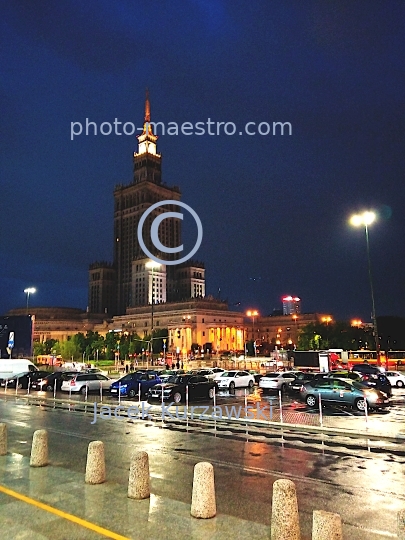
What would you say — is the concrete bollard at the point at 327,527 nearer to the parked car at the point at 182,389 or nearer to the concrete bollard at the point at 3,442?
the concrete bollard at the point at 3,442

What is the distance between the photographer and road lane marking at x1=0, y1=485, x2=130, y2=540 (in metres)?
6.45

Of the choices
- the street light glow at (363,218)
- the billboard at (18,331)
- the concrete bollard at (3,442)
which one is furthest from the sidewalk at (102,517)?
the billboard at (18,331)

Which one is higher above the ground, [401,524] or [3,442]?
[3,442]

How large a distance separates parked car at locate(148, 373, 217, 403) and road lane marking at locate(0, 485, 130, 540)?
1679cm

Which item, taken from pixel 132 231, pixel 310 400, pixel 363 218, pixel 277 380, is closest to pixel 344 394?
pixel 310 400

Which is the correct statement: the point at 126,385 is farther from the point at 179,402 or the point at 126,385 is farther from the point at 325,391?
the point at 325,391

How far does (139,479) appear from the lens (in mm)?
7852

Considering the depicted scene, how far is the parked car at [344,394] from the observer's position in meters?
20.8

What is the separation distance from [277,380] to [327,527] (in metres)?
27.9

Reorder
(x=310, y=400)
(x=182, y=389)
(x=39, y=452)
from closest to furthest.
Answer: (x=39, y=452)
(x=310, y=400)
(x=182, y=389)

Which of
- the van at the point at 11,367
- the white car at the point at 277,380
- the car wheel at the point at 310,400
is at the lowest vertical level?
the car wheel at the point at 310,400

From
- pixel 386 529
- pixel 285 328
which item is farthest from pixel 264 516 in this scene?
pixel 285 328

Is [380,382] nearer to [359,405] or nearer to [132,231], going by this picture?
[359,405]

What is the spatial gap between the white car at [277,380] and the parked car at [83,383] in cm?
1168
